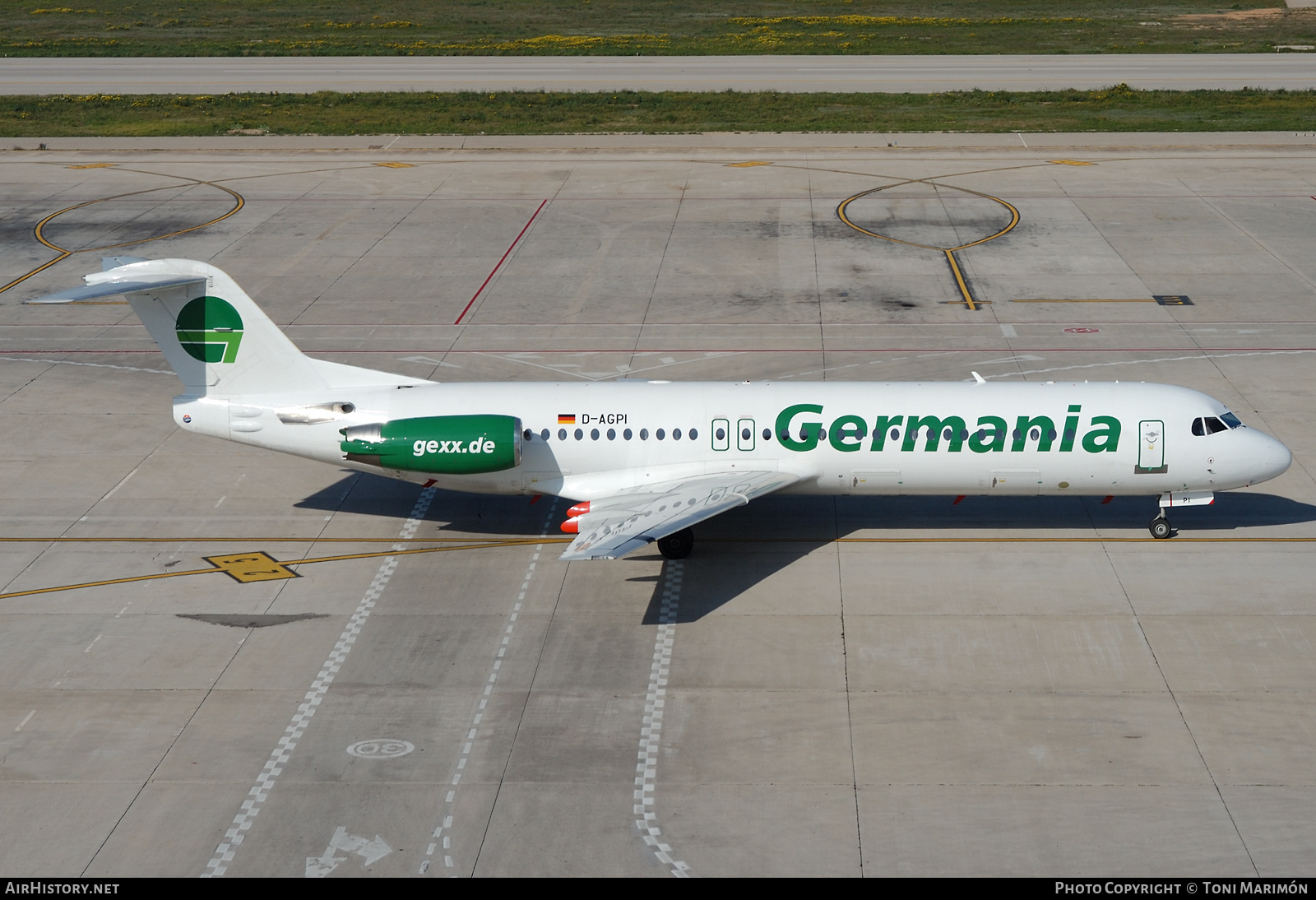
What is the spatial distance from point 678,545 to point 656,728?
264 inches

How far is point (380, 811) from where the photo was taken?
63.4 feet

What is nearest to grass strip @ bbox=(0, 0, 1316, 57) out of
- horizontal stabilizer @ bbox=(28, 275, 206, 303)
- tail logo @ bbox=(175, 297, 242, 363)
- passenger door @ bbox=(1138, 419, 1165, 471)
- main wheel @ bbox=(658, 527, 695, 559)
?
passenger door @ bbox=(1138, 419, 1165, 471)

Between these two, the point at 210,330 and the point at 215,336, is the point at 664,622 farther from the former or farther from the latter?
the point at 210,330

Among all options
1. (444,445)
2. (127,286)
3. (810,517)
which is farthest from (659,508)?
(127,286)

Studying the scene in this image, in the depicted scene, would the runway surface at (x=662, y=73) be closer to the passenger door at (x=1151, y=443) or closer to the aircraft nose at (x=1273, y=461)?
the aircraft nose at (x=1273, y=461)

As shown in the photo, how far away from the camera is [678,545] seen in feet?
90.2

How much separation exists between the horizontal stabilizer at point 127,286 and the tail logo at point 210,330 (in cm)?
60

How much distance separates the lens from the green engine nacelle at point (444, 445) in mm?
26906

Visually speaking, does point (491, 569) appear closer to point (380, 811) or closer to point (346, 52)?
point (380, 811)

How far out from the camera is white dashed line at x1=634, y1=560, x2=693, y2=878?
60.7ft

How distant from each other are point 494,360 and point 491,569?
1293 centimetres

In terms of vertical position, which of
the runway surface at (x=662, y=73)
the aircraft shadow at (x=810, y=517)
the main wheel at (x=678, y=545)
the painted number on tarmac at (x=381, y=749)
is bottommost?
the aircraft shadow at (x=810, y=517)

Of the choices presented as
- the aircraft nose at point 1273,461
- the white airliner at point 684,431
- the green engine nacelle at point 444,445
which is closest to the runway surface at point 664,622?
the aircraft nose at point 1273,461

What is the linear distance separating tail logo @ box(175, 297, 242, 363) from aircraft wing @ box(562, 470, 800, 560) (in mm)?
8975
